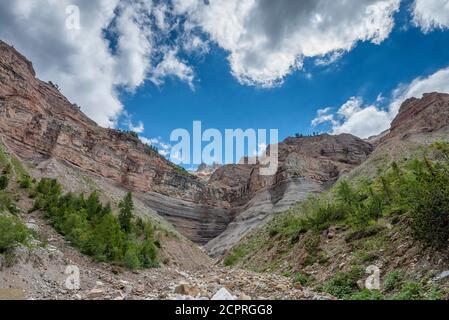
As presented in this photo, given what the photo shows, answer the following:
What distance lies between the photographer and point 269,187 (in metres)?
87.9

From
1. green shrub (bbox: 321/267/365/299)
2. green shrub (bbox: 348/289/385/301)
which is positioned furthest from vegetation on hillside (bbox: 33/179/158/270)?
green shrub (bbox: 348/289/385/301)

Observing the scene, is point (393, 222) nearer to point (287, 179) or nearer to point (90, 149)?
point (90, 149)

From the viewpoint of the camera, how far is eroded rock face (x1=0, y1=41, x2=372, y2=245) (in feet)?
189

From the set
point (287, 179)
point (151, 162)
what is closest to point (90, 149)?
point (151, 162)

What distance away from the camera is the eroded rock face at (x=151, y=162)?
5766cm

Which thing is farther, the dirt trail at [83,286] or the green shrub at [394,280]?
the dirt trail at [83,286]

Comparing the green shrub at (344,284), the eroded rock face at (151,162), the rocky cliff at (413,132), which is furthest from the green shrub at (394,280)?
the eroded rock face at (151,162)

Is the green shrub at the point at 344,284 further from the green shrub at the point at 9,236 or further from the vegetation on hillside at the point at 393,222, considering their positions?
the green shrub at the point at 9,236

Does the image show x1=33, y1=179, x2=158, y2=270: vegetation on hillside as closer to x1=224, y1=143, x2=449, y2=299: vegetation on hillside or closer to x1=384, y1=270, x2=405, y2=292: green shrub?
x1=224, y1=143, x2=449, y2=299: vegetation on hillside

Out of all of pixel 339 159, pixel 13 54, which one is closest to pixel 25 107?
pixel 13 54

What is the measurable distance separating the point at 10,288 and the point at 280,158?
100m

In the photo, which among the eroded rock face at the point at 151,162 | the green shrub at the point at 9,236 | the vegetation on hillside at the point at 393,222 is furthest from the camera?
the eroded rock face at the point at 151,162
